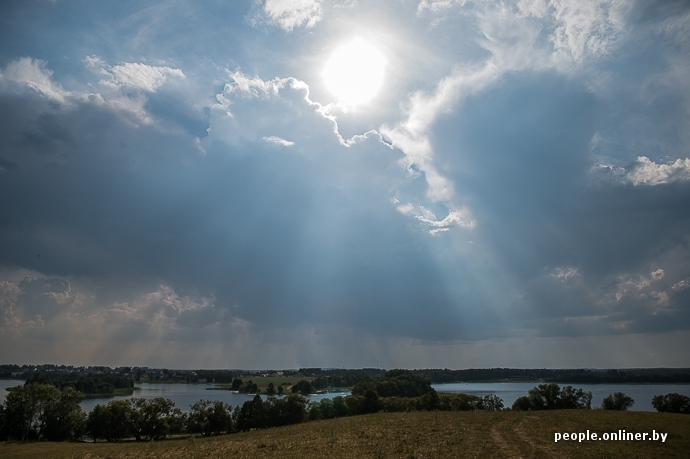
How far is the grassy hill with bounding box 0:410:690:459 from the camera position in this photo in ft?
92.4

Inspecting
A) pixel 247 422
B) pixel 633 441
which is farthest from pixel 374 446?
pixel 247 422

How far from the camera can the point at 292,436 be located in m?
42.9

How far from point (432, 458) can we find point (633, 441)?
16.4m

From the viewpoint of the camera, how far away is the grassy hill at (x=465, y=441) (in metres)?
28.2


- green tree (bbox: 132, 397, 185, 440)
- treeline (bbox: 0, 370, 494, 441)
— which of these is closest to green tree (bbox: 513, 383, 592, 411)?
treeline (bbox: 0, 370, 494, 441)

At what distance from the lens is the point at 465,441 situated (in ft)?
108

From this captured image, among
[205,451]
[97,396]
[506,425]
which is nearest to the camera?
[205,451]

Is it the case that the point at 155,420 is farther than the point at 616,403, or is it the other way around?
the point at 616,403

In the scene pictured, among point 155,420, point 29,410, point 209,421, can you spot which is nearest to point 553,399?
point 209,421

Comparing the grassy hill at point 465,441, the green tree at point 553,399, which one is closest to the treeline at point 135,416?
the green tree at point 553,399

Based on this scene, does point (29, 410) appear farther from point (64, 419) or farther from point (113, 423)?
point (113, 423)

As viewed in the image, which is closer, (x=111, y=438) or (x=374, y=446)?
(x=374, y=446)

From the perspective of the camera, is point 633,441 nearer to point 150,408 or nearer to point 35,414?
point 150,408

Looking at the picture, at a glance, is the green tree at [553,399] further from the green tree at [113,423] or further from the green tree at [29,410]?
the green tree at [29,410]
